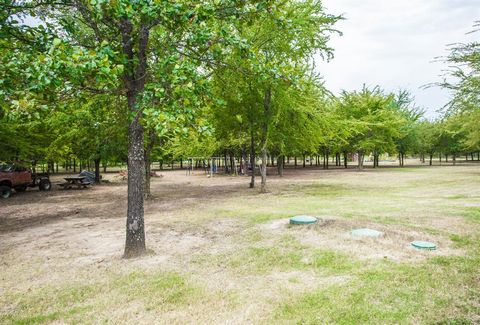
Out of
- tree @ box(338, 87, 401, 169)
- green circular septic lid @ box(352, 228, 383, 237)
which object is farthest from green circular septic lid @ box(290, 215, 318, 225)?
tree @ box(338, 87, 401, 169)

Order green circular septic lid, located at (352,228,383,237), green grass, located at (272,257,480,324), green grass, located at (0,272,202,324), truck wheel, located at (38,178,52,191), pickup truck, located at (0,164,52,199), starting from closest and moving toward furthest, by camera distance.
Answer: green grass, located at (272,257,480,324), green grass, located at (0,272,202,324), green circular septic lid, located at (352,228,383,237), pickup truck, located at (0,164,52,199), truck wheel, located at (38,178,52,191)

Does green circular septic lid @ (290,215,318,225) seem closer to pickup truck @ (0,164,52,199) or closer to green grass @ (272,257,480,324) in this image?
green grass @ (272,257,480,324)

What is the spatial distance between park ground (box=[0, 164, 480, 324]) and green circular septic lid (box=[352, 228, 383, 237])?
0.23 m

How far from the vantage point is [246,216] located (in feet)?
37.8

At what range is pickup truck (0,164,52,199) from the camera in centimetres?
2012

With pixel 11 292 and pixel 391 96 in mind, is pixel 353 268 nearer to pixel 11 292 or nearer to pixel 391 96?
pixel 11 292

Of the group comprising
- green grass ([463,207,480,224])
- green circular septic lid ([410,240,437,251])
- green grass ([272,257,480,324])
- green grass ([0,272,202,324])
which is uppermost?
green grass ([463,207,480,224])

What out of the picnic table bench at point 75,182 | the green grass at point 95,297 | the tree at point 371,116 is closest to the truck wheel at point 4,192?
the picnic table bench at point 75,182

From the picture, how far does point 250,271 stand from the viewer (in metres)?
6.16

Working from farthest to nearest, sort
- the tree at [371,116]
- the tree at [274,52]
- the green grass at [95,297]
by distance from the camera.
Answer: the tree at [371,116]
the tree at [274,52]
the green grass at [95,297]

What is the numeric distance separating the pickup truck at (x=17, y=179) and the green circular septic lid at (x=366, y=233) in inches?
805

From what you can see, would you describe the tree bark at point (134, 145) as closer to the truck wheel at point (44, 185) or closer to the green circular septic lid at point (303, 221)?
the green circular septic lid at point (303, 221)

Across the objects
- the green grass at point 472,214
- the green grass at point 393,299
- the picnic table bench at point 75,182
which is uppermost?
the picnic table bench at point 75,182

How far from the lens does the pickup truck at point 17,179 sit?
66.0 ft
